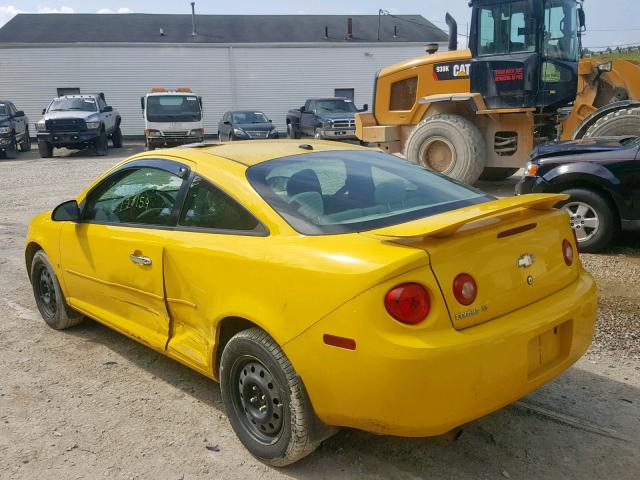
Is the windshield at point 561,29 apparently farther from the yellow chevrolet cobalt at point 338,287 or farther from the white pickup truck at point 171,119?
the white pickup truck at point 171,119

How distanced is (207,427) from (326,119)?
1807 centimetres

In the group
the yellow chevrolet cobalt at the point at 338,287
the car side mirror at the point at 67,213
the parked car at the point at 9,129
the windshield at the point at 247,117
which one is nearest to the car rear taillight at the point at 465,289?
the yellow chevrolet cobalt at the point at 338,287

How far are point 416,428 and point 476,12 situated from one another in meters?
9.25

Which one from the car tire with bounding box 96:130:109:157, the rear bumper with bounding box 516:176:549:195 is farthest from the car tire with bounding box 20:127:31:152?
the rear bumper with bounding box 516:176:549:195

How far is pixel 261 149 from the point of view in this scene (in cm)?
351

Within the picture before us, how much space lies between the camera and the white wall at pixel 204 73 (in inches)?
1164

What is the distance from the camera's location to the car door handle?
336cm

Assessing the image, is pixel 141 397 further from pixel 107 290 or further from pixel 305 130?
pixel 305 130

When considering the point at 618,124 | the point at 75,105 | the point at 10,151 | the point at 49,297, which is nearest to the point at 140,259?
the point at 49,297

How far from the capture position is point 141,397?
11.6 ft

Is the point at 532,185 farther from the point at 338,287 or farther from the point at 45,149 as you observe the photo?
the point at 45,149

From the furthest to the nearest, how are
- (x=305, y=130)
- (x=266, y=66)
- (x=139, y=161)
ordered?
(x=266, y=66) < (x=305, y=130) < (x=139, y=161)

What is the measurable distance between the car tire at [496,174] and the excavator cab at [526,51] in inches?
72.4

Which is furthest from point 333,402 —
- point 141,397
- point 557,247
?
point 141,397
